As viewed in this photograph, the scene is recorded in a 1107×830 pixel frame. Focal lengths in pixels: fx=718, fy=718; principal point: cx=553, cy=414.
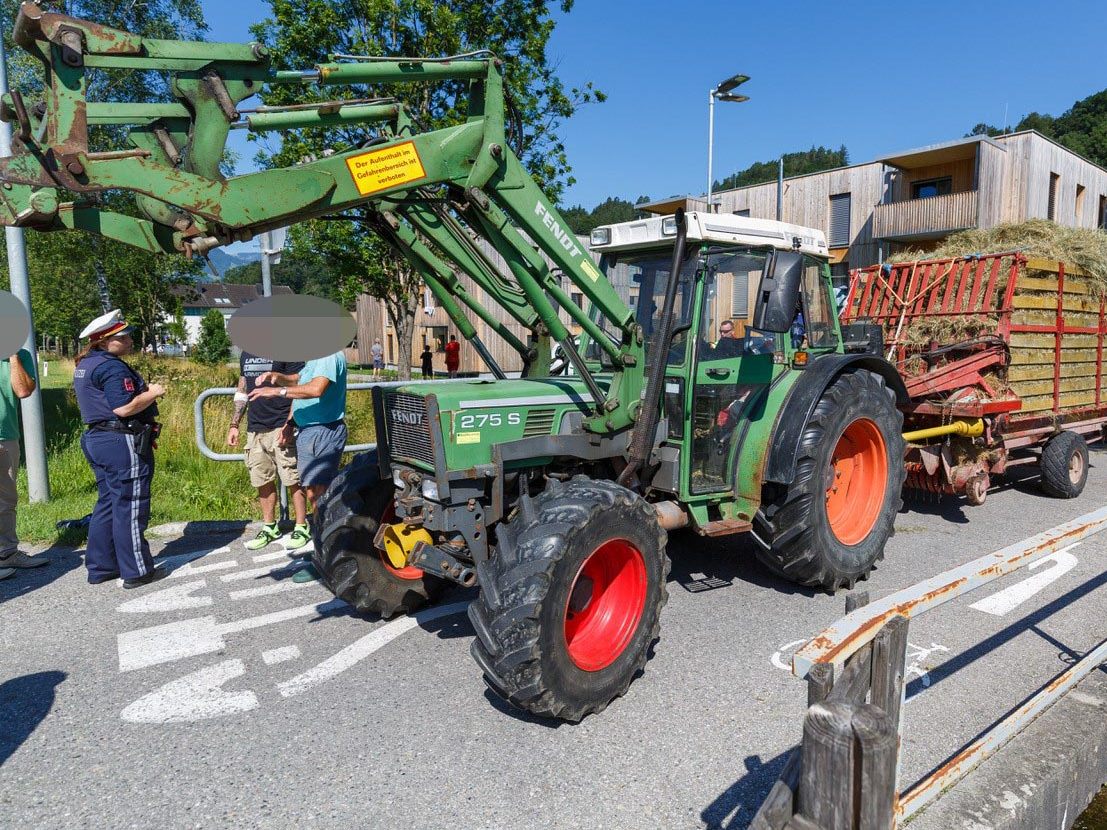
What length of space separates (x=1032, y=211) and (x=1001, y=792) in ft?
86.3

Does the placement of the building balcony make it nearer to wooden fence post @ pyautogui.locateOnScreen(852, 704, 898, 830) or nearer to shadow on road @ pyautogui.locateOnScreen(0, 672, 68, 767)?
wooden fence post @ pyautogui.locateOnScreen(852, 704, 898, 830)

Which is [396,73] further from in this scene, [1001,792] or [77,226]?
[1001,792]

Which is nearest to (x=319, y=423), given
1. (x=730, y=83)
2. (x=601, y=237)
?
(x=601, y=237)

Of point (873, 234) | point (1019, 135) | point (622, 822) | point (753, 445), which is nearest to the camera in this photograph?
point (622, 822)

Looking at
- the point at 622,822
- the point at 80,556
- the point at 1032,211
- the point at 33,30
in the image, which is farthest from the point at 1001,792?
the point at 1032,211

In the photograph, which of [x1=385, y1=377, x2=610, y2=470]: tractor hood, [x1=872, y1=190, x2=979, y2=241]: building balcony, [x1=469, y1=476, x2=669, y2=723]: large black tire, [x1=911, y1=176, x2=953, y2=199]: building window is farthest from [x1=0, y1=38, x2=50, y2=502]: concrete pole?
[x1=911, y1=176, x2=953, y2=199]: building window

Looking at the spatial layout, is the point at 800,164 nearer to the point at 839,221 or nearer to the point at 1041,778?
the point at 839,221

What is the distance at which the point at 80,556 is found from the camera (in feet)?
18.6

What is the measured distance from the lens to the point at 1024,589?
4.92 m

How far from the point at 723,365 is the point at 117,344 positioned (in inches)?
165

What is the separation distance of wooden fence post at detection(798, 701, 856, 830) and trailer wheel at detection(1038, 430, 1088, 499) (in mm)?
7143

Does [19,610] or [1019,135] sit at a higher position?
[1019,135]

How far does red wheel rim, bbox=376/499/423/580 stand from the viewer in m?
4.28

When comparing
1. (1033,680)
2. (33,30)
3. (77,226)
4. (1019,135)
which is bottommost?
(1033,680)
